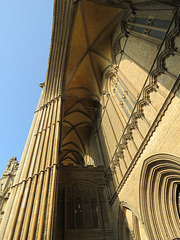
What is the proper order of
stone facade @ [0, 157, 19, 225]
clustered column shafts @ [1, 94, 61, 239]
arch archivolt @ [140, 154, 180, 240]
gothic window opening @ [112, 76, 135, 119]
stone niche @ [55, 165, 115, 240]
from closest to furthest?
clustered column shafts @ [1, 94, 61, 239]
arch archivolt @ [140, 154, 180, 240]
stone niche @ [55, 165, 115, 240]
gothic window opening @ [112, 76, 135, 119]
stone facade @ [0, 157, 19, 225]

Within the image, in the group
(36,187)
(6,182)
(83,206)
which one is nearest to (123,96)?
(36,187)

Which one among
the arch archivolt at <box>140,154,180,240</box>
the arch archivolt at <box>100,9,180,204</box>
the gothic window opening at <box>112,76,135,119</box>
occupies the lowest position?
the arch archivolt at <box>140,154,180,240</box>

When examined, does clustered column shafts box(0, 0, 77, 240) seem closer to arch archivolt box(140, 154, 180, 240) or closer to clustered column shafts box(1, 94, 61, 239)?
clustered column shafts box(1, 94, 61, 239)

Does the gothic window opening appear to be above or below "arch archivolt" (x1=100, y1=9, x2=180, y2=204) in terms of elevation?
above

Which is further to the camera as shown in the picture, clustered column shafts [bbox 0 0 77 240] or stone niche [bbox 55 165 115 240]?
stone niche [bbox 55 165 115 240]

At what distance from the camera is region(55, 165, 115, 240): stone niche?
599cm

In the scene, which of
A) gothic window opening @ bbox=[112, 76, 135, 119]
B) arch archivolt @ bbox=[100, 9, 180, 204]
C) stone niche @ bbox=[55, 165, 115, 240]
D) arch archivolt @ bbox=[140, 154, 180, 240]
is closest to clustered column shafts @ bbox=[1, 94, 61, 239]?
→ stone niche @ bbox=[55, 165, 115, 240]

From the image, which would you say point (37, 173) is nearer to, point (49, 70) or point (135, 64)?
point (135, 64)

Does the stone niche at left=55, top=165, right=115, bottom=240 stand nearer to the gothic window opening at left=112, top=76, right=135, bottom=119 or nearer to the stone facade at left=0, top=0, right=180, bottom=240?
the stone facade at left=0, top=0, right=180, bottom=240

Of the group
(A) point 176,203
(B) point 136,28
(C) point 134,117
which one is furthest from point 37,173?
(B) point 136,28

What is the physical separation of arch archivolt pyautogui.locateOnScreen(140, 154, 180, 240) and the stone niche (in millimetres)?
2117

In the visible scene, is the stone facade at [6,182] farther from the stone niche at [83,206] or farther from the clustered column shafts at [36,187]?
the clustered column shafts at [36,187]

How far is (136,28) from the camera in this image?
641 cm

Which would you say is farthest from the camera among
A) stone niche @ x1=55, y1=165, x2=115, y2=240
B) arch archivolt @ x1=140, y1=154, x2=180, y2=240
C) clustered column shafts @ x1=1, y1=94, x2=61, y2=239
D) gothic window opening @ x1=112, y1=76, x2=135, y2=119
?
gothic window opening @ x1=112, y1=76, x2=135, y2=119
